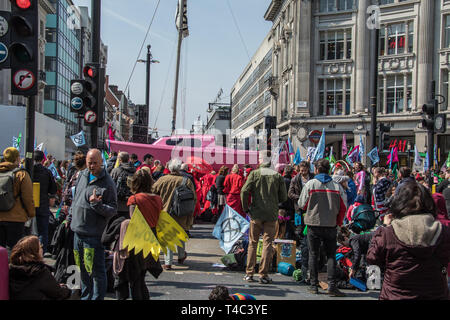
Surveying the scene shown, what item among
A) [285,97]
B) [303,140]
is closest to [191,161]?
[303,140]

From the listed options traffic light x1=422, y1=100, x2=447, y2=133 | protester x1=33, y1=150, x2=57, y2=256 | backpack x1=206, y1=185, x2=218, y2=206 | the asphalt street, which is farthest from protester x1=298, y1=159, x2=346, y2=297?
backpack x1=206, y1=185, x2=218, y2=206

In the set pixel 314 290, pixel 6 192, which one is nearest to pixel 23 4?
pixel 6 192

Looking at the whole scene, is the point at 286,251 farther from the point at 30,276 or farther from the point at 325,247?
the point at 30,276

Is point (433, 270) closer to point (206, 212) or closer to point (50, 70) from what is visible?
point (206, 212)

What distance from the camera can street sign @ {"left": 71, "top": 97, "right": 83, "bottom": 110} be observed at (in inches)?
332

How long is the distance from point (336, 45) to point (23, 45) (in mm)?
35484

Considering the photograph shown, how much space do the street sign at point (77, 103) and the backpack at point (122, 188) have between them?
5.48 feet

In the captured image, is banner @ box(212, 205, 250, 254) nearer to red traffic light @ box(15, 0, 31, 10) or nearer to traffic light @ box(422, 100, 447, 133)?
red traffic light @ box(15, 0, 31, 10)

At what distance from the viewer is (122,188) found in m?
7.66

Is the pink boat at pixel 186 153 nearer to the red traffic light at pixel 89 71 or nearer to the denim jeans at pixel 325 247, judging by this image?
the red traffic light at pixel 89 71

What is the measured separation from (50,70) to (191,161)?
44.6 meters

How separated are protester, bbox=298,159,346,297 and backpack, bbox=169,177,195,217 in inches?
79.4

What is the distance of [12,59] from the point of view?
5840 millimetres

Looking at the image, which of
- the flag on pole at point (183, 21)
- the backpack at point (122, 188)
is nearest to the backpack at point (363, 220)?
the backpack at point (122, 188)
